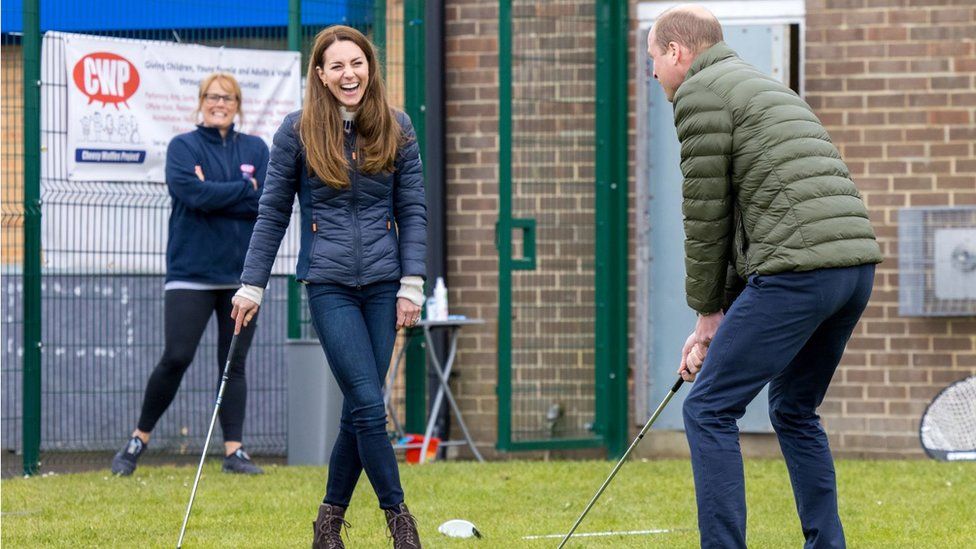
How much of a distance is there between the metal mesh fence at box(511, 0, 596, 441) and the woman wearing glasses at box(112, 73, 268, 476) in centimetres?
169

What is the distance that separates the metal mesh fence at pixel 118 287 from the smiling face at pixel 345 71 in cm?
336

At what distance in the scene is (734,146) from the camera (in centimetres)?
420

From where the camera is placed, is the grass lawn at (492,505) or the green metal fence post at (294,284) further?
the green metal fence post at (294,284)

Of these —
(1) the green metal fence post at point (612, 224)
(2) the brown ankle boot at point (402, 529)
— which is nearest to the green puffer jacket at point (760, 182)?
(2) the brown ankle boot at point (402, 529)

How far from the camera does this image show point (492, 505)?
6508 mm

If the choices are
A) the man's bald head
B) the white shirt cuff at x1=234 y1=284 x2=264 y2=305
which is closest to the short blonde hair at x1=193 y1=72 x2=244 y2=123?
the white shirt cuff at x1=234 y1=284 x2=264 y2=305

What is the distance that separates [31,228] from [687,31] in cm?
457

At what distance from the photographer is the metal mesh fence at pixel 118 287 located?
7.86m

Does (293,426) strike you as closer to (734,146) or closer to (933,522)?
(933,522)

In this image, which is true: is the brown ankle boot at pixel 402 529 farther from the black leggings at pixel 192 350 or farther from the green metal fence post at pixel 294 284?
the green metal fence post at pixel 294 284

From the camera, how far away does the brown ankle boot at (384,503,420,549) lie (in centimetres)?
490

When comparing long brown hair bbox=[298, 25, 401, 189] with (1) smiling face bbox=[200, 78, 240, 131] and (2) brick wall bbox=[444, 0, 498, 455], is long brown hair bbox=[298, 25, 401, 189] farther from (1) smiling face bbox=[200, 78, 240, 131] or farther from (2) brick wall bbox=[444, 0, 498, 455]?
(2) brick wall bbox=[444, 0, 498, 455]

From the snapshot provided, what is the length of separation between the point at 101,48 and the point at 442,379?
263 centimetres

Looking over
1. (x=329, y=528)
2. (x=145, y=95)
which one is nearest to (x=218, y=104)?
(x=145, y=95)
